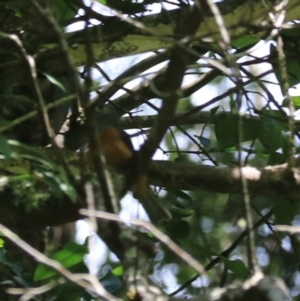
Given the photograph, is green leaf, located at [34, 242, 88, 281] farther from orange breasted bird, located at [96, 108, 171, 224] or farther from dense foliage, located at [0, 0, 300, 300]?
orange breasted bird, located at [96, 108, 171, 224]

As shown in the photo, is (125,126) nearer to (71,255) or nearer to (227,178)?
(227,178)

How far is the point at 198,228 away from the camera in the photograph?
79.0 inches

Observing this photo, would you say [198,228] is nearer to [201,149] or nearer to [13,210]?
[201,149]

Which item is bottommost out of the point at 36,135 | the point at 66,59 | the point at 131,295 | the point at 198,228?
the point at 198,228

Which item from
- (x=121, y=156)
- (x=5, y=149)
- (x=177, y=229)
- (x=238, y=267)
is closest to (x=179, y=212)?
(x=177, y=229)

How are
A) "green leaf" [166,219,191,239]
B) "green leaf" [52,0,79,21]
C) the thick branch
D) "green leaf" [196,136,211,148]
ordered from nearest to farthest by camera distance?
the thick branch
"green leaf" [52,0,79,21]
"green leaf" [166,219,191,239]
"green leaf" [196,136,211,148]

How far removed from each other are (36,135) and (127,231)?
672 millimetres

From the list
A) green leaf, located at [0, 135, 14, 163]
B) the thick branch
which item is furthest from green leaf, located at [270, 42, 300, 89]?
green leaf, located at [0, 135, 14, 163]

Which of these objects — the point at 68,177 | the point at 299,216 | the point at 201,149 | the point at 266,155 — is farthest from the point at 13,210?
the point at 299,216

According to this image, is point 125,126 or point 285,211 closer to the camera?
point 285,211

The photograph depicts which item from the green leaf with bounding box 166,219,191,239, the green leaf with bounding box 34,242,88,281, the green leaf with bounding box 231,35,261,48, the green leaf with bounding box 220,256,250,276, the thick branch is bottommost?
the green leaf with bounding box 166,219,191,239

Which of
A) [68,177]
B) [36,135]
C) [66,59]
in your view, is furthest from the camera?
[36,135]

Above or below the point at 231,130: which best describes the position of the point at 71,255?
Answer: below

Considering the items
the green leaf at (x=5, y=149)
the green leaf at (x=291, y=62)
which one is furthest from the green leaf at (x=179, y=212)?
the green leaf at (x=5, y=149)
